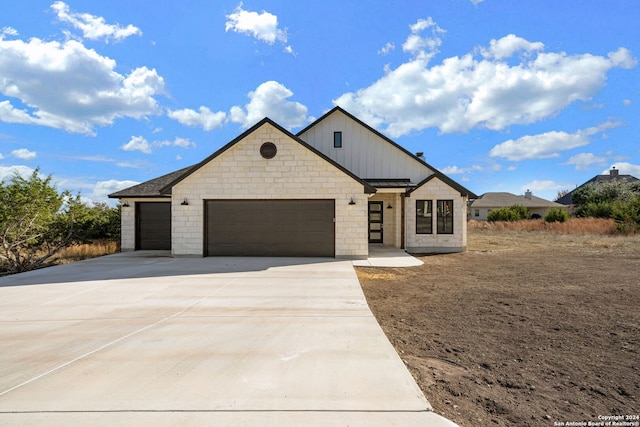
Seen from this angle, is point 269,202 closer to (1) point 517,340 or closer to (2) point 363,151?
(2) point 363,151

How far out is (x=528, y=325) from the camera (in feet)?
17.5

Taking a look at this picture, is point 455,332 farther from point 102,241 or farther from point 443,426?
point 102,241

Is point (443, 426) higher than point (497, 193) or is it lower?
lower

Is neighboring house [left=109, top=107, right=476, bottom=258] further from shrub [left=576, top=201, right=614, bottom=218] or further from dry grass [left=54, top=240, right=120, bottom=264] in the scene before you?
shrub [left=576, top=201, right=614, bottom=218]

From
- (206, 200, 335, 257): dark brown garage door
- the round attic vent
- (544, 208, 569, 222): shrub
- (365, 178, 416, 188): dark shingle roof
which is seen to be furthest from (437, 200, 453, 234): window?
(544, 208, 569, 222): shrub

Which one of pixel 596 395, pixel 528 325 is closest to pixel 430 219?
pixel 528 325

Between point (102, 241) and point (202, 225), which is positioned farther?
point (102, 241)

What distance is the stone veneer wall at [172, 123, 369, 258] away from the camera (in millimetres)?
12367

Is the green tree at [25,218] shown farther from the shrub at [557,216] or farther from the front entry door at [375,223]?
the shrub at [557,216]

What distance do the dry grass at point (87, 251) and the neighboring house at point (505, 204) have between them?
4927 centimetres

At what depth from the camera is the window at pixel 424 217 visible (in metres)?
15.2

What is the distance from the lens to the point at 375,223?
57.3 ft

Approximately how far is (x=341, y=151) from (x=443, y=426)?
50.0 feet

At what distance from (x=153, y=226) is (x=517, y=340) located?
591 inches
